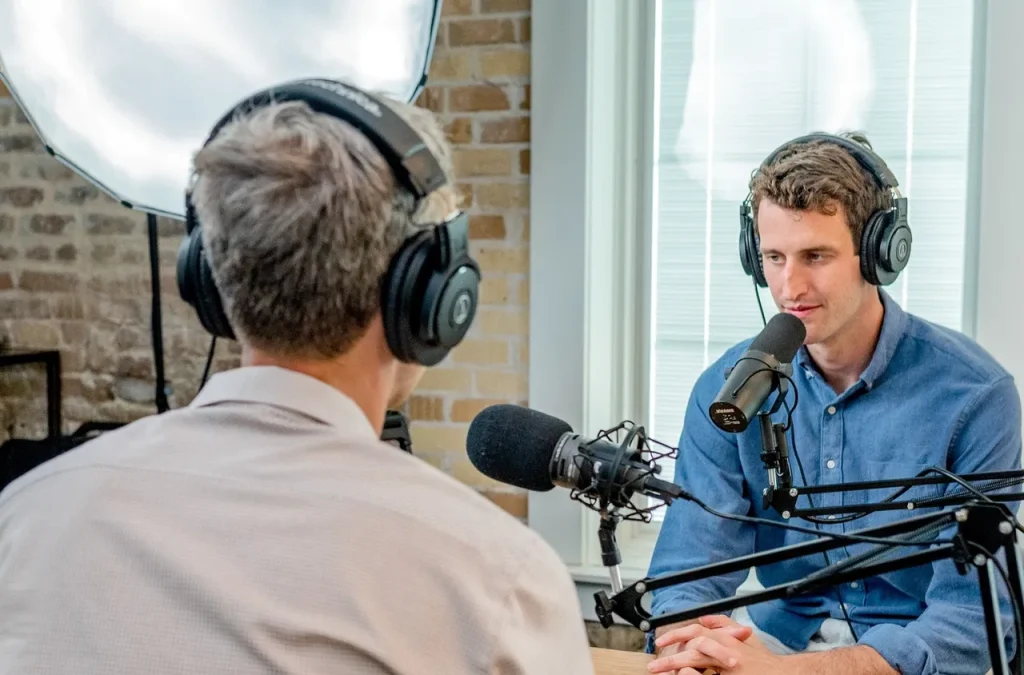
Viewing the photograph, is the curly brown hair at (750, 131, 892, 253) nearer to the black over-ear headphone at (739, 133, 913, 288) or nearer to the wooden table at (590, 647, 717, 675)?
the black over-ear headphone at (739, 133, 913, 288)

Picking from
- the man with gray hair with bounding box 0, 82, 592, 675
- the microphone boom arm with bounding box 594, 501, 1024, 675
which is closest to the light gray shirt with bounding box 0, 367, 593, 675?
the man with gray hair with bounding box 0, 82, 592, 675

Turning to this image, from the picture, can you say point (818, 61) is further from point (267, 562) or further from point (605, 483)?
point (267, 562)

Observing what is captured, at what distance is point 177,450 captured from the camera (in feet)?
2.57

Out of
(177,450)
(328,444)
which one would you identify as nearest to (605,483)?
(328,444)

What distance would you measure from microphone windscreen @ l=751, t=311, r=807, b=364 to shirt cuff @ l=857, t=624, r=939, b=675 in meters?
0.50

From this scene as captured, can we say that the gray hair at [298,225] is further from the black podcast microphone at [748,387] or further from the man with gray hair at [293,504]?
the black podcast microphone at [748,387]

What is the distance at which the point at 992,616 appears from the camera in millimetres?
861

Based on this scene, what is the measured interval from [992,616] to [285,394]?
63 cm

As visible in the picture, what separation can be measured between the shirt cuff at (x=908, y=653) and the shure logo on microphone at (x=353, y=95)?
109 centimetres


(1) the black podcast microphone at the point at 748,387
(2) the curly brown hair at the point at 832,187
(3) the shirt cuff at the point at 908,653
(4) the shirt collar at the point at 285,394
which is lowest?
(3) the shirt cuff at the point at 908,653

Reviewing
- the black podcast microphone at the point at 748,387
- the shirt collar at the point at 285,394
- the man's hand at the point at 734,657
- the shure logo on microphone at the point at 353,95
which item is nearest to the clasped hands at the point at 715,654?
the man's hand at the point at 734,657

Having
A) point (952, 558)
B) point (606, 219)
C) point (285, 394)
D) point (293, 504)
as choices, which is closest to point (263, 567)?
point (293, 504)

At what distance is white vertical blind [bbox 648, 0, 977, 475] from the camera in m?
2.14

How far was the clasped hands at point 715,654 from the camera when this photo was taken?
4.46 ft
